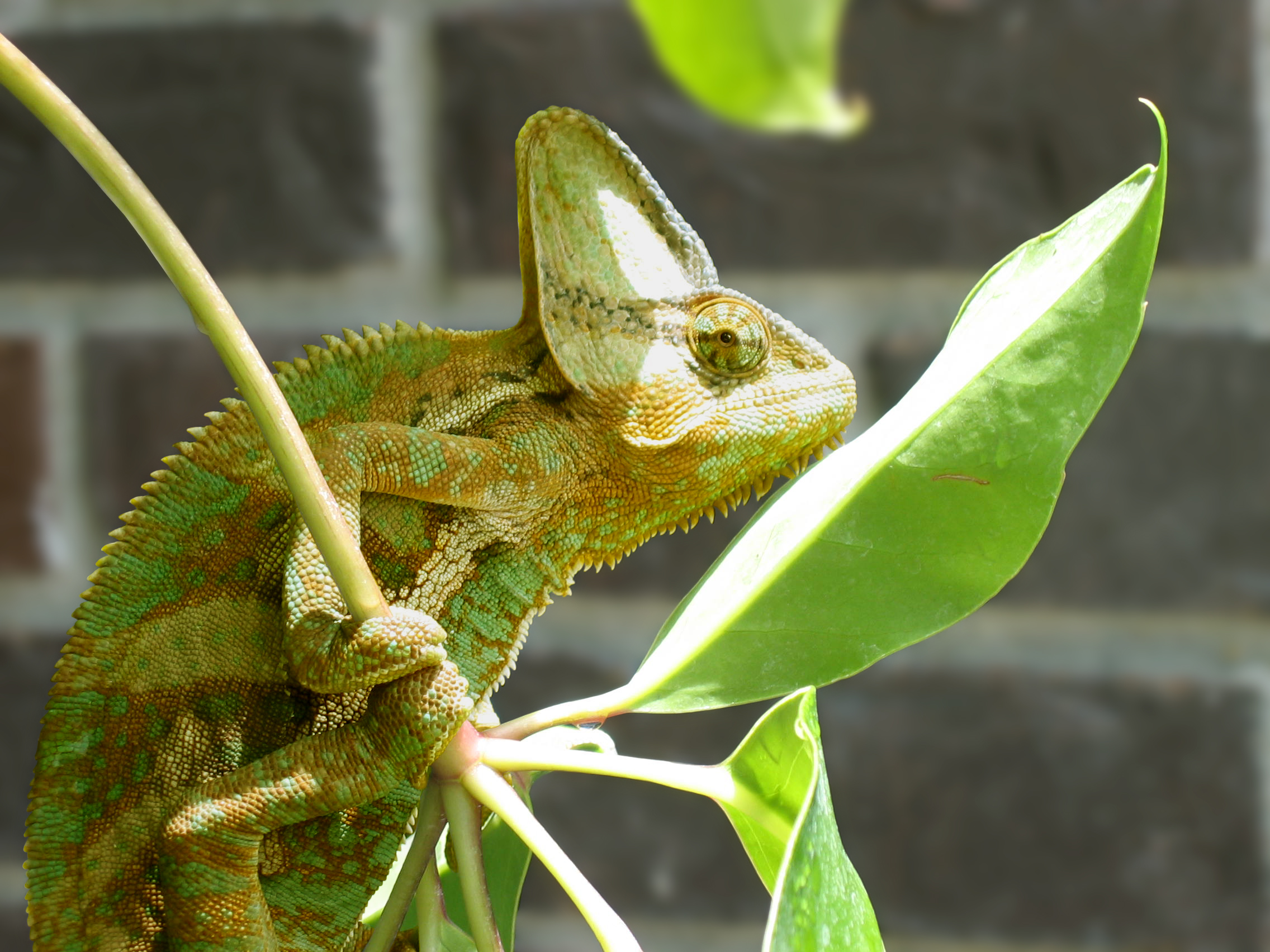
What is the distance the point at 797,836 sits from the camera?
0.36 metres

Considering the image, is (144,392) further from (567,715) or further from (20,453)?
(567,715)

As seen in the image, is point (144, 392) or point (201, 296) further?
point (144, 392)

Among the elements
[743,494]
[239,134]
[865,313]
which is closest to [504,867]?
[743,494]

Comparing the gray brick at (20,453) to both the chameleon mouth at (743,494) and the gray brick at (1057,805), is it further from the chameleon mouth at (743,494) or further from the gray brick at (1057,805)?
the chameleon mouth at (743,494)

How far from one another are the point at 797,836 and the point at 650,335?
353 mm

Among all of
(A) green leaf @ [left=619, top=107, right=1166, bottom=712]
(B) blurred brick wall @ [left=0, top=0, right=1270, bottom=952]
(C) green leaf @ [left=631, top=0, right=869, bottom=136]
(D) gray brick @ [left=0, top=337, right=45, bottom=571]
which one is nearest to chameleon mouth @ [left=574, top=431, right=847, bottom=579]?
(A) green leaf @ [left=619, top=107, right=1166, bottom=712]

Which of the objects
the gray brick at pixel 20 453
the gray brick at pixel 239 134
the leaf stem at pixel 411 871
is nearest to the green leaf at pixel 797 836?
the leaf stem at pixel 411 871

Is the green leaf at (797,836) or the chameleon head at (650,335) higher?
the chameleon head at (650,335)

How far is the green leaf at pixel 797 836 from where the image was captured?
36 cm

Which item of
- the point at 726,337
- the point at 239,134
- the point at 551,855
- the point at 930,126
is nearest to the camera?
the point at 551,855

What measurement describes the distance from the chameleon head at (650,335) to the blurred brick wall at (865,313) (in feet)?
2.63

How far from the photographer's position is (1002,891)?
1.54m

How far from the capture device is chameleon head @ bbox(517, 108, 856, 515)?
2.13ft

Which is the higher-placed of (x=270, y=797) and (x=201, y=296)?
(x=201, y=296)
